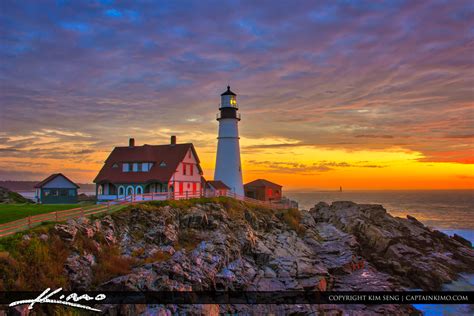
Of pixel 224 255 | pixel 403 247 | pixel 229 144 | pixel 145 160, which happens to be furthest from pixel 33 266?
pixel 229 144

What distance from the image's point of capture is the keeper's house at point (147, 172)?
3756 centimetres

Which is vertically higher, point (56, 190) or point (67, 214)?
point (56, 190)

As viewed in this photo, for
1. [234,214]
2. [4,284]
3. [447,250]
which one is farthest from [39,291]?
[447,250]

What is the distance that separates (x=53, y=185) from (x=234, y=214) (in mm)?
19848

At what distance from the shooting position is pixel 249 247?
25.6m

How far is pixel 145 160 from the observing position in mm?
39031

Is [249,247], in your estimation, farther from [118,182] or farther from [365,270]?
[118,182]

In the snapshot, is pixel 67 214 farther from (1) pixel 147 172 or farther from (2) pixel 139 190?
(1) pixel 147 172

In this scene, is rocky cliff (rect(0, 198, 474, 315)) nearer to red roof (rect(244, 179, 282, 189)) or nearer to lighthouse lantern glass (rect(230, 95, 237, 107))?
lighthouse lantern glass (rect(230, 95, 237, 107))

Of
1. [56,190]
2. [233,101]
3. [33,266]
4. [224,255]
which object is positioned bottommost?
[224,255]

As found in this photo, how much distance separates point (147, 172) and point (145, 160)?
1.43 m

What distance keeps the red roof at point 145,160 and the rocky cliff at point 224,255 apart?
714 cm

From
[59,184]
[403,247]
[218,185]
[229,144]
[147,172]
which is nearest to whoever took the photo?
[403,247]

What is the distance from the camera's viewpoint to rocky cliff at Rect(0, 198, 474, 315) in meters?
15.8
